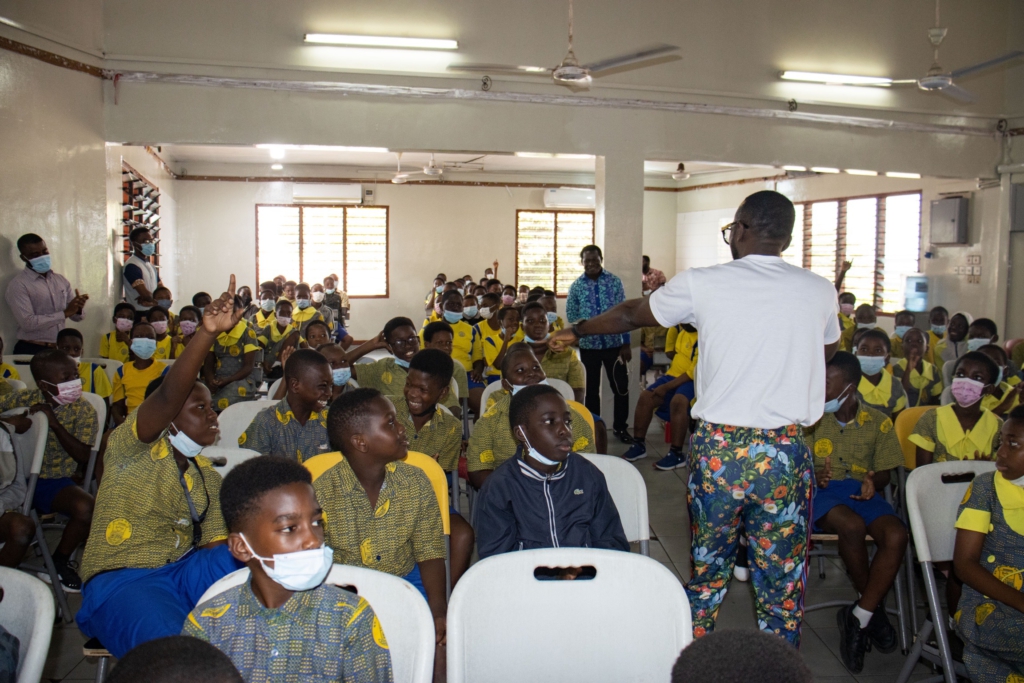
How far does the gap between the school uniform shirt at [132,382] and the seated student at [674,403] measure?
10.3ft

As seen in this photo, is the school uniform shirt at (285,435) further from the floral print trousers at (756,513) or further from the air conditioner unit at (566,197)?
the air conditioner unit at (566,197)

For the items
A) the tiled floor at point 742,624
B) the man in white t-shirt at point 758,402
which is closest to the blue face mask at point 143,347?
the tiled floor at point 742,624

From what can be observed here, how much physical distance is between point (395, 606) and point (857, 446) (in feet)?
7.72

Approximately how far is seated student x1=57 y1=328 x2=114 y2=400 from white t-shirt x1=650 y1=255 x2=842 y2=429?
141 inches

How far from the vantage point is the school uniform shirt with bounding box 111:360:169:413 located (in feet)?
15.4

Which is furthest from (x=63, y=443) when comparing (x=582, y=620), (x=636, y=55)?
(x=636, y=55)

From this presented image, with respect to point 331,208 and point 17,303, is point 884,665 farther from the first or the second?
Answer: point 331,208

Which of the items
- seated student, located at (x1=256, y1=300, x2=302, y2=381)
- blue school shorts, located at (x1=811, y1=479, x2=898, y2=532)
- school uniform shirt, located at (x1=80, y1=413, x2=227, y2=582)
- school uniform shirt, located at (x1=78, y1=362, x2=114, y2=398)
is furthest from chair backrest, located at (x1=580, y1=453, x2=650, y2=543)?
seated student, located at (x1=256, y1=300, x2=302, y2=381)

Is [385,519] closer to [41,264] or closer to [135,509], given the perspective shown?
[135,509]

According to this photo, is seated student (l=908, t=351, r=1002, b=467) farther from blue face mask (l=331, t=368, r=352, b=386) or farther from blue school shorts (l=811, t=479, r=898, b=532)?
blue face mask (l=331, t=368, r=352, b=386)

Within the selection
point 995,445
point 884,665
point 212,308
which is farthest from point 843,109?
point 212,308

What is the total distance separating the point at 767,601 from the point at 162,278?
34.9ft

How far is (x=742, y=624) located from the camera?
10.7 ft

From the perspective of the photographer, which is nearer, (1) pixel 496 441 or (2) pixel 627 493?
(2) pixel 627 493
